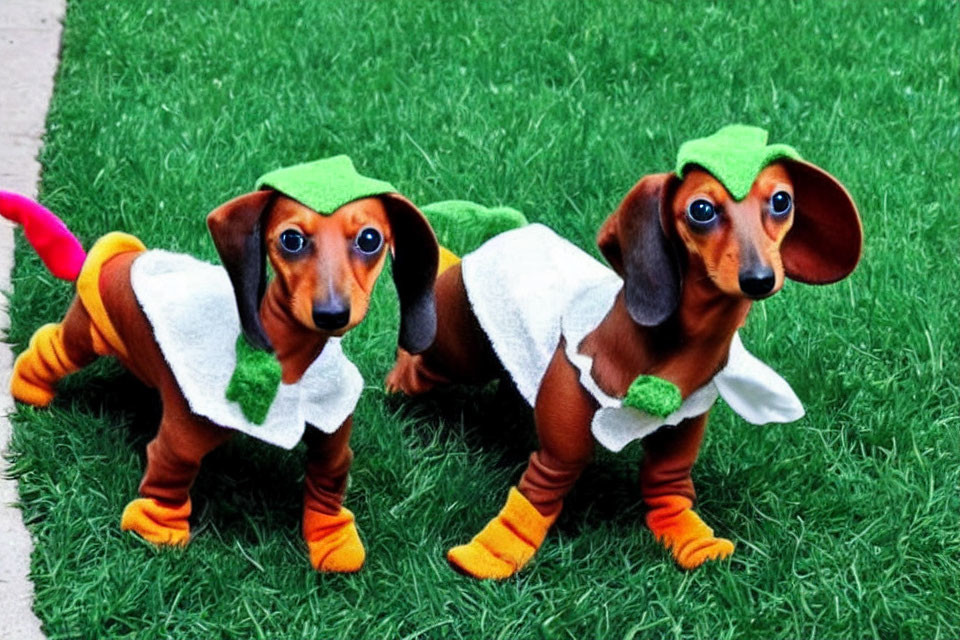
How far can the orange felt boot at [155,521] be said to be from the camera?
3.07 metres

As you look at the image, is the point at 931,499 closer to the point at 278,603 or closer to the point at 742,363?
the point at 742,363

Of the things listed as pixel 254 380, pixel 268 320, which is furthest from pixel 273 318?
pixel 254 380

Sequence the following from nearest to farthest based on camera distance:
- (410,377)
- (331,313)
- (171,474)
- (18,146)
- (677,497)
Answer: (331,313) < (171,474) < (677,497) < (410,377) < (18,146)

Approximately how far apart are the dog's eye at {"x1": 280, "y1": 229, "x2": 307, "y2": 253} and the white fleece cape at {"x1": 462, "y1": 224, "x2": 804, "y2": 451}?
68 cm

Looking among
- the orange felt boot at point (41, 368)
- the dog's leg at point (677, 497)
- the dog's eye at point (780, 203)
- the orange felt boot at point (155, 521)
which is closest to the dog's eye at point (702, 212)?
the dog's eye at point (780, 203)

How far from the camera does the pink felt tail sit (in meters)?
3.30

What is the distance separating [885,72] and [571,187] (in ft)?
5.43

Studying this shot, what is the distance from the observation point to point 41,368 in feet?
11.3

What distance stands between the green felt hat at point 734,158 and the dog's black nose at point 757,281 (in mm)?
144

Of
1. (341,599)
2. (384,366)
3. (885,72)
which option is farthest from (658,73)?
(341,599)

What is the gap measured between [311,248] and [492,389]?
1224mm

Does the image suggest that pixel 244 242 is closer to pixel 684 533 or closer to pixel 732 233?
pixel 732 233

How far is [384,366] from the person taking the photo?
3793 millimetres

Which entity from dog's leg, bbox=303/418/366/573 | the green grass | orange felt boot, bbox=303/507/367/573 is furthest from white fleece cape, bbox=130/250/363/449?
the green grass
